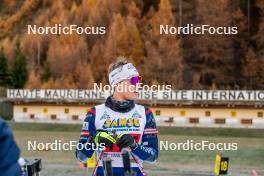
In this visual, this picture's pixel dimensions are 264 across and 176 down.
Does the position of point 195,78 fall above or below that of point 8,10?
below

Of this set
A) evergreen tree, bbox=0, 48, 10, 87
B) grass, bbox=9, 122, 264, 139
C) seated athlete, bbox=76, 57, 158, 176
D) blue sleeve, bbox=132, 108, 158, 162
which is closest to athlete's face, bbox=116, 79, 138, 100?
seated athlete, bbox=76, 57, 158, 176

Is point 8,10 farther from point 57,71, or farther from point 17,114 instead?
point 17,114

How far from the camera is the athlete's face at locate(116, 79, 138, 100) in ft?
13.9

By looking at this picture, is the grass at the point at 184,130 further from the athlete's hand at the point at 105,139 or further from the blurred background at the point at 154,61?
the athlete's hand at the point at 105,139

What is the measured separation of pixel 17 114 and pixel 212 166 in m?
22.1

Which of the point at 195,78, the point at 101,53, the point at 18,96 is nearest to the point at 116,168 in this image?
the point at 18,96

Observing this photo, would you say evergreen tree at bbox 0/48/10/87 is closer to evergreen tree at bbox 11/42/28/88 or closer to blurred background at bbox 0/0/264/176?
blurred background at bbox 0/0/264/176

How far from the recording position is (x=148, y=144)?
4.35m

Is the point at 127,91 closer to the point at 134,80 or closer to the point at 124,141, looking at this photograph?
the point at 134,80

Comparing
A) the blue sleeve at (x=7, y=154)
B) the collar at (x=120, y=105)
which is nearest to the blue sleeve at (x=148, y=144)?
the collar at (x=120, y=105)

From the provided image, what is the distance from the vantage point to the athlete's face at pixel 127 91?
425cm

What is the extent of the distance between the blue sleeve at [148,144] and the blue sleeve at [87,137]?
362 mm

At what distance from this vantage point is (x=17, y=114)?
36.0 m

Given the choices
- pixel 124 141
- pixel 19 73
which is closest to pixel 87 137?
pixel 124 141
